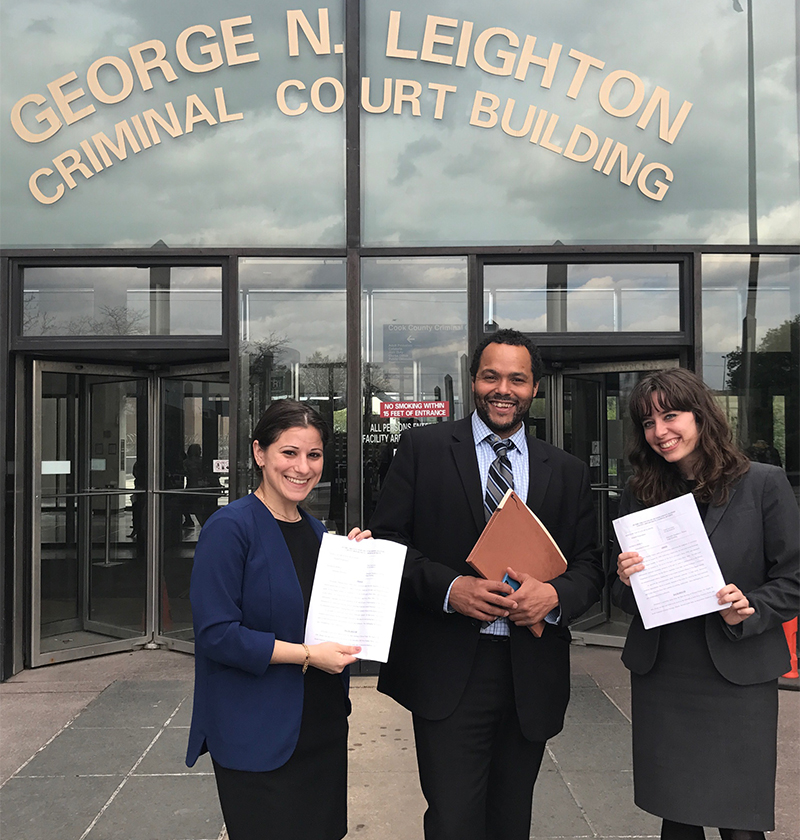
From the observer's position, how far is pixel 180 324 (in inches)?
226

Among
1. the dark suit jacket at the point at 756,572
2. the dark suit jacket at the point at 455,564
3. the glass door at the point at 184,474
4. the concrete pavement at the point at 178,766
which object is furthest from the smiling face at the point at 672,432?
the glass door at the point at 184,474

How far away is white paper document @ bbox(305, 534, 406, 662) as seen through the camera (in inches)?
83.2

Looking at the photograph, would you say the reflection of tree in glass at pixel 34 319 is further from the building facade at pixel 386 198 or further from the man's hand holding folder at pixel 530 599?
the man's hand holding folder at pixel 530 599

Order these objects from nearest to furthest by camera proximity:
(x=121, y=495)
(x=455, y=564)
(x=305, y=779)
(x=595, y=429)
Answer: (x=305, y=779)
(x=455, y=564)
(x=121, y=495)
(x=595, y=429)

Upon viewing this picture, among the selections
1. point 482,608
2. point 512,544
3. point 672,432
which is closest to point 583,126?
point 672,432

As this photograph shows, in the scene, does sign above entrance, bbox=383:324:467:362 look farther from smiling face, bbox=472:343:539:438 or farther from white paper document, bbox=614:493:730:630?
white paper document, bbox=614:493:730:630

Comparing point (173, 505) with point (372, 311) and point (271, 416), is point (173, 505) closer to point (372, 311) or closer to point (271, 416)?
point (372, 311)

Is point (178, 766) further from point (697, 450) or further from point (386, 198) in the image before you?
point (386, 198)

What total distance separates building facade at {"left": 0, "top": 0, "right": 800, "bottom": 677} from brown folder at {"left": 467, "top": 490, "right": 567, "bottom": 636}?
11.0 feet

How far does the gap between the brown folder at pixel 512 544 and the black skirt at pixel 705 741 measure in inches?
18.5

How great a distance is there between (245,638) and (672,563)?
4.05ft

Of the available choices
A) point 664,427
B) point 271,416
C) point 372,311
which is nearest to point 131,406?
point 372,311

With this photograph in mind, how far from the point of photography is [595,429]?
658 cm

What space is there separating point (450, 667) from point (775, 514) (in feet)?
3.60
